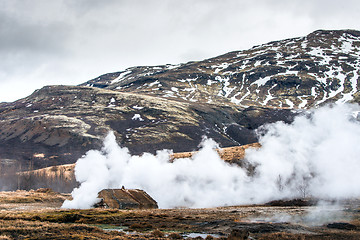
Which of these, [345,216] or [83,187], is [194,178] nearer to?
[83,187]

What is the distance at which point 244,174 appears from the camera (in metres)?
60.5

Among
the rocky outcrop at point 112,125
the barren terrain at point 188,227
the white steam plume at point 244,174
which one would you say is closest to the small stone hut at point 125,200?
the white steam plume at point 244,174

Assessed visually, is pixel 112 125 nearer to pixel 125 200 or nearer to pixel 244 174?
pixel 244 174

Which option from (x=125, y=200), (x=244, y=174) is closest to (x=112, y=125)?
(x=244, y=174)

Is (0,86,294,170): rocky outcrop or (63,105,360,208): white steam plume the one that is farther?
(0,86,294,170): rocky outcrop

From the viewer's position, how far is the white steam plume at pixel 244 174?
49.6 meters

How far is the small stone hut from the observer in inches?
1941

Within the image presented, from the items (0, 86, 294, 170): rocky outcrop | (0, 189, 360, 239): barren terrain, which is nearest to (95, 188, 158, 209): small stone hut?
(0, 189, 360, 239): barren terrain

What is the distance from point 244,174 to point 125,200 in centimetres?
2248

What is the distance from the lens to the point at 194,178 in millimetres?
59312

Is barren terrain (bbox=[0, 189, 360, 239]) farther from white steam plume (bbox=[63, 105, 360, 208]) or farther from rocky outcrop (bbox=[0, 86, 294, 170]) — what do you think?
rocky outcrop (bbox=[0, 86, 294, 170])

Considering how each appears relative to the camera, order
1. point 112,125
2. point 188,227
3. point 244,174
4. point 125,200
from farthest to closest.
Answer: point 112,125, point 244,174, point 125,200, point 188,227

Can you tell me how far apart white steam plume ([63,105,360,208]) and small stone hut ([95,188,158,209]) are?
63.9 inches

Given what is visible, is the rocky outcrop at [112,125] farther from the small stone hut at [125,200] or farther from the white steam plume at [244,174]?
the small stone hut at [125,200]
